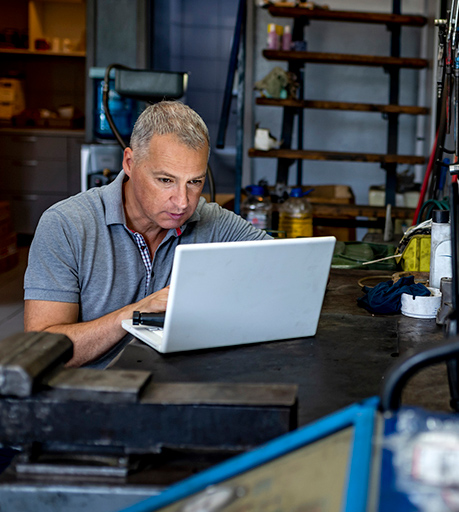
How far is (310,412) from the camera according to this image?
965 mm

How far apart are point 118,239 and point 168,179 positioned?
219mm

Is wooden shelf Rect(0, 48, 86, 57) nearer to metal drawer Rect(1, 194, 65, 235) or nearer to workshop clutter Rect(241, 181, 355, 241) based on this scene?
metal drawer Rect(1, 194, 65, 235)

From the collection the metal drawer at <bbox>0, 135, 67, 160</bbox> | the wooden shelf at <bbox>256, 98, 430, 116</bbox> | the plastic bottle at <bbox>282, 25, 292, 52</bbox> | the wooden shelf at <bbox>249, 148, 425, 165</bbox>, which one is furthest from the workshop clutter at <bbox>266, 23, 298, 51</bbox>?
the metal drawer at <bbox>0, 135, 67, 160</bbox>

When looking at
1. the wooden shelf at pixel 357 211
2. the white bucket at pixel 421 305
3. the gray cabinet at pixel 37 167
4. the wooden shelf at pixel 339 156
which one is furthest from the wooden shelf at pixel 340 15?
the white bucket at pixel 421 305

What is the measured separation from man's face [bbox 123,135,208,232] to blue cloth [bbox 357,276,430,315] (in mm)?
505

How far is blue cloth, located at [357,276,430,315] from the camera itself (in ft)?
5.20

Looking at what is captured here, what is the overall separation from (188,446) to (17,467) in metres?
0.21

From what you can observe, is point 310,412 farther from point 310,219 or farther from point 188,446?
point 310,219

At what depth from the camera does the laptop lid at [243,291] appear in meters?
1.12

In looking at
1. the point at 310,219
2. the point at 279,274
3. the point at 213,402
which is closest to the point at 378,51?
the point at 310,219

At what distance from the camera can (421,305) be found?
155 cm

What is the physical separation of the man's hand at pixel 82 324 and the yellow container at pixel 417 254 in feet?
3.17

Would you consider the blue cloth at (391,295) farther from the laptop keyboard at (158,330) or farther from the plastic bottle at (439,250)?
the laptop keyboard at (158,330)

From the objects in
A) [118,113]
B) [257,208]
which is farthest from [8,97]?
[257,208]
